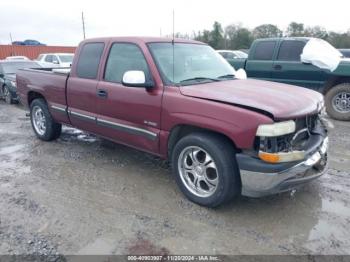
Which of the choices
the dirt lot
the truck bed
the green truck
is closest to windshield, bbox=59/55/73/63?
the truck bed

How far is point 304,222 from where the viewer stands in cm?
329

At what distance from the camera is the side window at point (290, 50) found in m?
7.93

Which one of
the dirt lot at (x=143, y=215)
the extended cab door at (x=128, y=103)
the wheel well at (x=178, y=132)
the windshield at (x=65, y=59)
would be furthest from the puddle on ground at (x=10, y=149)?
the windshield at (x=65, y=59)

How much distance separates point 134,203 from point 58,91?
2630mm

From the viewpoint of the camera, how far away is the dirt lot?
115 inches

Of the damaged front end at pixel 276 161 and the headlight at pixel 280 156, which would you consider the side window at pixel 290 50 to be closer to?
the damaged front end at pixel 276 161

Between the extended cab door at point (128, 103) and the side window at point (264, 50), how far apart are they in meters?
5.11

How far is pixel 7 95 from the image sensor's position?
1074 cm

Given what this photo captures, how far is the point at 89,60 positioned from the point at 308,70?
211 inches

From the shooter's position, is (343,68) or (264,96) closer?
(264,96)

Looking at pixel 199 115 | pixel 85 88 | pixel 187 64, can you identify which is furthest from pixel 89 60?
pixel 199 115

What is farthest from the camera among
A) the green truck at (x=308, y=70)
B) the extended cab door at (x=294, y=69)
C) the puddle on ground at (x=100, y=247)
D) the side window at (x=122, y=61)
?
the extended cab door at (x=294, y=69)

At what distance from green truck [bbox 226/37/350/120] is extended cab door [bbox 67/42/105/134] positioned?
499 cm

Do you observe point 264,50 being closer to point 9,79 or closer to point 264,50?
point 264,50
